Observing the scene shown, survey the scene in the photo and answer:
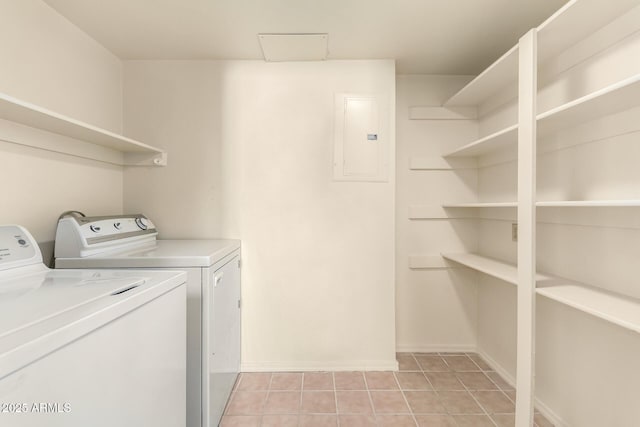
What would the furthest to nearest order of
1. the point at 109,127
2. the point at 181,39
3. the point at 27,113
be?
the point at 109,127
the point at 181,39
the point at 27,113

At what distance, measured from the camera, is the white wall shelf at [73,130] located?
1128 millimetres

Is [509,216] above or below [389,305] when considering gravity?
above

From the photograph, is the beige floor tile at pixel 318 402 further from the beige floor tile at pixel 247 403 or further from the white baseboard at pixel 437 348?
the white baseboard at pixel 437 348

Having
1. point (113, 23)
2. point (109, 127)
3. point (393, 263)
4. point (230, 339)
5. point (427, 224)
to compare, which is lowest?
point (230, 339)

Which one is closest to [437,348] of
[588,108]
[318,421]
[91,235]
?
[318,421]

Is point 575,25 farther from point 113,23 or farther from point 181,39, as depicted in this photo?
point 113,23

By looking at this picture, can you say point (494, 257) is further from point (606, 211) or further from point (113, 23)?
point (113, 23)

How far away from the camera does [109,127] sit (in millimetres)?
1991

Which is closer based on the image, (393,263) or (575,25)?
(575,25)

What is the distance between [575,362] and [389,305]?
104 centimetres

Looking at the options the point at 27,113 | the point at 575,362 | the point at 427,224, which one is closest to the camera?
the point at 27,113

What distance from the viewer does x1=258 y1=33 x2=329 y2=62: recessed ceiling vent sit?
181 centimetres

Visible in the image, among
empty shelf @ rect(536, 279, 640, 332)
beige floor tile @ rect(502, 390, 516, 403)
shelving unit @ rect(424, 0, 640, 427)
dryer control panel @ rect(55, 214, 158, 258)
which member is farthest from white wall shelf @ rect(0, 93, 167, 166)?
beige floor tile @ rect(502, 390, 516, 403)

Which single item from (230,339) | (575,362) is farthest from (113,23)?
(575,362)
